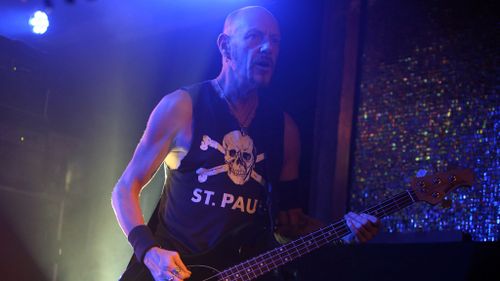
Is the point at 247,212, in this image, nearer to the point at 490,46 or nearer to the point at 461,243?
the point at 461,243

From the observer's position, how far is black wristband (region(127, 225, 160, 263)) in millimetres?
2588

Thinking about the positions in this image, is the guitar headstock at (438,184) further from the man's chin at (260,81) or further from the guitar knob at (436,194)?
the man's chin at (260,81)

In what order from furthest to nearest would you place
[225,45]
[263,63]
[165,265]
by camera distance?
[225,45]
[263,63]
[165,265]

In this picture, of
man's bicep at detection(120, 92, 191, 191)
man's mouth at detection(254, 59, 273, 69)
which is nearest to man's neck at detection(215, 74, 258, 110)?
man's mouth at detection(254, 59, 273, 69)

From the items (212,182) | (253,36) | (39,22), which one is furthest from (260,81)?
(39,22)

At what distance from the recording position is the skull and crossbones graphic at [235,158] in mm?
2799

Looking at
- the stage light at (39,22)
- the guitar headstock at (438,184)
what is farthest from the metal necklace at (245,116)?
the stage light at (39,22)

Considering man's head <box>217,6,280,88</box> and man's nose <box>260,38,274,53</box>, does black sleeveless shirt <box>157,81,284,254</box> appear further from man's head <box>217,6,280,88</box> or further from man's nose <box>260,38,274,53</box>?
man's nose <box>260,38,274,53</box>

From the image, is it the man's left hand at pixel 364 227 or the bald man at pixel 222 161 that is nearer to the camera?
the man's left hand at pixel 364 227

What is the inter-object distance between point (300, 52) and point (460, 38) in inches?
29.7

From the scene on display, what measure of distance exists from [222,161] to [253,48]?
18.4 inches

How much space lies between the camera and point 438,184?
8.77 feet

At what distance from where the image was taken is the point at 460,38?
3219mm

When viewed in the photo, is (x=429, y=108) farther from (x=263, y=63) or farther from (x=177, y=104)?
(x=177, y=104)
